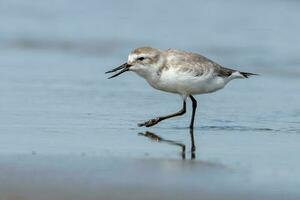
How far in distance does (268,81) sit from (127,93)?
208 cm

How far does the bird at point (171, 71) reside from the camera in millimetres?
9266

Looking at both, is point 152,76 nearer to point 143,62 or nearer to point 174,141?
point 143,62

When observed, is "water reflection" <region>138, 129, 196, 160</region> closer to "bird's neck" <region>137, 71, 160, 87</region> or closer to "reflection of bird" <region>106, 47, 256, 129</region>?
"reflection of bird" <region>106, 47, 256, 129</region>

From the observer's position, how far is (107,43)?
1448 centimetres

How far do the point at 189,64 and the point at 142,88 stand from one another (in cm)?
207

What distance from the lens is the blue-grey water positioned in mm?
7973

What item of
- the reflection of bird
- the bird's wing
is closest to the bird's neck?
the reflection of bird

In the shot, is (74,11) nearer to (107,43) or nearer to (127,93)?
(107,43)

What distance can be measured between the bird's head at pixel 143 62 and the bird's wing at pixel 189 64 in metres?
0.14

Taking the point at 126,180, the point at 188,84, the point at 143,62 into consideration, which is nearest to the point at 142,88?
the point at 188,84

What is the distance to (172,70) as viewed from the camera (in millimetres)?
9344

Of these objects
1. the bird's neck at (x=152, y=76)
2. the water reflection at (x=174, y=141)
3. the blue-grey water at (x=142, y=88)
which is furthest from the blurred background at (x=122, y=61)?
the bird's neck at (x=152, y=76)

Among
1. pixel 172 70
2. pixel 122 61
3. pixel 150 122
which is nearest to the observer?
pixel 150 122

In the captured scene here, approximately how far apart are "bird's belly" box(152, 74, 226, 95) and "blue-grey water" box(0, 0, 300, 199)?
367 mm
